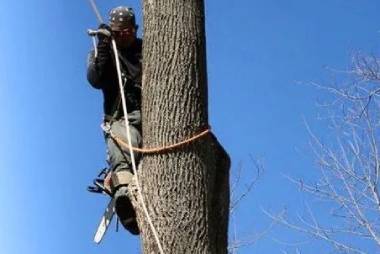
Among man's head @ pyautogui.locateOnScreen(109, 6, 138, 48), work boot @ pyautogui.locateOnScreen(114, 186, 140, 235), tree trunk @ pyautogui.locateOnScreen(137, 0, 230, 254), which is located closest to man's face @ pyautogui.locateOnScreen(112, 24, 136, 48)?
man's head @ pyautogui.locateOnScreen(109, 6, 138, 48)

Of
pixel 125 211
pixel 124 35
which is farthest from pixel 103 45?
pixel 125 211

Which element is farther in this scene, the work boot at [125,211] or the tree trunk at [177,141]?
the work boot at [125,211]

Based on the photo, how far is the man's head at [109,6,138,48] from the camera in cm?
306

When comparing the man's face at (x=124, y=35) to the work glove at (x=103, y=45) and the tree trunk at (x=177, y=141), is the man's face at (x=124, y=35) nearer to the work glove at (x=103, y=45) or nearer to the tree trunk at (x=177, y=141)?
the work glove at (x=103, y=45)

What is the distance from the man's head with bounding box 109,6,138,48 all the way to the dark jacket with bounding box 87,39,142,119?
0.18 ft

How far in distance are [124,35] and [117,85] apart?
0.23 m

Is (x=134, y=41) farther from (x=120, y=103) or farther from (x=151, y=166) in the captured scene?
(x=151, y=166)

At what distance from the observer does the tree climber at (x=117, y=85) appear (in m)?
2.83

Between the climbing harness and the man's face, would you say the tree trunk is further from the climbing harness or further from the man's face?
the man's face

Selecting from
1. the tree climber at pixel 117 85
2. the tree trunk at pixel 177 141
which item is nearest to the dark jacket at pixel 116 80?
the tree climber at pixel 117 85

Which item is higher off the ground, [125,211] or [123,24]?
[123,24]

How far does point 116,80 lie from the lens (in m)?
3.05

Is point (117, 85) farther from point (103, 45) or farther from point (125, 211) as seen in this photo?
point (125, 211)

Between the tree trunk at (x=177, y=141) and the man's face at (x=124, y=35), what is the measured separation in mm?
472
